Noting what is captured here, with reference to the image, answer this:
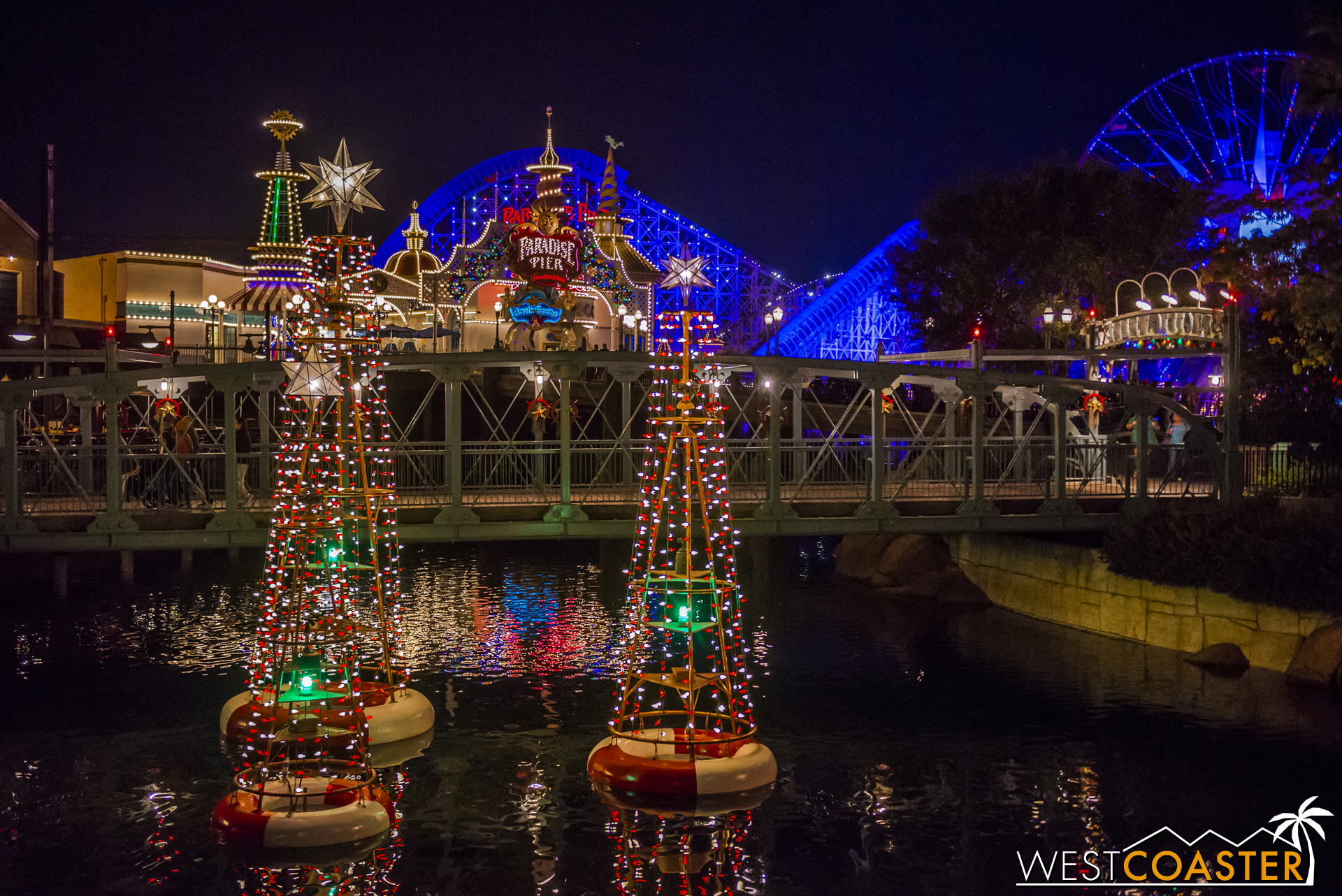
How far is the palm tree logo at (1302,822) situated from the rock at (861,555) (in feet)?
53.3

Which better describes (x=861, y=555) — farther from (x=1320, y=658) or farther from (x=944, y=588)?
(x=1320, y=658)

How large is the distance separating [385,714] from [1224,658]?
13072 mm

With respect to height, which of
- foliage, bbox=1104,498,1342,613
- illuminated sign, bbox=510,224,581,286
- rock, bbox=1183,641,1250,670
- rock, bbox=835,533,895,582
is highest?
illuminated sign, bbox=510,224,581,286

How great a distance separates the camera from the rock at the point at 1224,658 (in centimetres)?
2041

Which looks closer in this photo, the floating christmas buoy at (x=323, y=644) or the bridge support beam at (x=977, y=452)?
the floating christmas buoy at (x=323, y=644)

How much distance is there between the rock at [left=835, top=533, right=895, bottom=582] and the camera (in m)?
31.0

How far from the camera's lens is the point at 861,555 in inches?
1236

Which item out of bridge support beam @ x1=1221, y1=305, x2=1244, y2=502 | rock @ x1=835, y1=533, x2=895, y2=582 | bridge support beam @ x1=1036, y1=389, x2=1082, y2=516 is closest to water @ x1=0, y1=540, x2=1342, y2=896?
bridge support beam @ x1=1036, y1=389, x2=1082, y2=516

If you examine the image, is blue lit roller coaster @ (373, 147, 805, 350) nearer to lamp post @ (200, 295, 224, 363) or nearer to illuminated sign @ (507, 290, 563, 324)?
lamp post @ (200, 295, 224, 363)

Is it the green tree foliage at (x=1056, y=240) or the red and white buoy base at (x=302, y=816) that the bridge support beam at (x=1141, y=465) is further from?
the green tree foliage at (x=1056, y=240)

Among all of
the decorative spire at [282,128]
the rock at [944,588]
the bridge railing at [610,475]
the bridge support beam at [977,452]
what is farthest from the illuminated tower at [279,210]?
the bridge support beam at [977,452]

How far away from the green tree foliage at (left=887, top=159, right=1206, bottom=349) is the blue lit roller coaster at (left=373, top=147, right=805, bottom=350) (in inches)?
547

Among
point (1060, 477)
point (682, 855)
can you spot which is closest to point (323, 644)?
point (682, 855)

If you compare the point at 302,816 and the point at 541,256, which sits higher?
the point at 541,256
